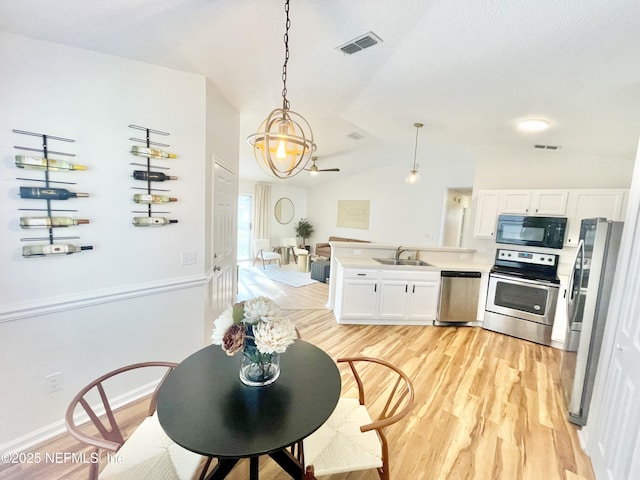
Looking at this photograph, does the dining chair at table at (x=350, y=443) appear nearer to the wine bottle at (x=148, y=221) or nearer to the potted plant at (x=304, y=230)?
the wine bottle at (x=148, y=221)

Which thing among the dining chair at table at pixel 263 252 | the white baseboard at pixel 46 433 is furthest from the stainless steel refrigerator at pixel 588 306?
the dining chair at table at pixel 263 252

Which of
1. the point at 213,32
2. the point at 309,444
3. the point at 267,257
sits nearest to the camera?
the point at 309,444

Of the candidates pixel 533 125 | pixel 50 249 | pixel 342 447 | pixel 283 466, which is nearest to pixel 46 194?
→ pixel 50 249

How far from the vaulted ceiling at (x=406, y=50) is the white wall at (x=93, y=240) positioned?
185 mm

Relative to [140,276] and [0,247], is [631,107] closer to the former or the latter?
[140,276]

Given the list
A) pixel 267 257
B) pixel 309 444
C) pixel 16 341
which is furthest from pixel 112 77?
pixel 267 257

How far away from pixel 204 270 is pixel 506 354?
134 inches

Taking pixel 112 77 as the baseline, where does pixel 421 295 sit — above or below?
below

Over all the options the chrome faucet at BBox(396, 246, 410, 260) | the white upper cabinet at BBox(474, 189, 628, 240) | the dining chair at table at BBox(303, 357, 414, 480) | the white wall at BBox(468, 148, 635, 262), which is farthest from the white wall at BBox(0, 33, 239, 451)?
the white wall at BBox(468, 148, 635, 262)

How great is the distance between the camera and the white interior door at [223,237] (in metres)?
2.67

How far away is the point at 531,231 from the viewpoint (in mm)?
3617

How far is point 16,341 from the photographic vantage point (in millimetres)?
1647

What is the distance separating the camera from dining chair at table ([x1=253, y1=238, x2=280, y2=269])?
7.55 m

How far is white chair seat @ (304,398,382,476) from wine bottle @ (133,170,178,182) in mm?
1975
